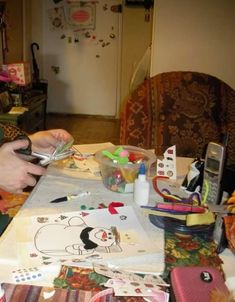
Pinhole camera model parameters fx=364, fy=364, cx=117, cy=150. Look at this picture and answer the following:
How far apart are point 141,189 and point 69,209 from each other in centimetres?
22

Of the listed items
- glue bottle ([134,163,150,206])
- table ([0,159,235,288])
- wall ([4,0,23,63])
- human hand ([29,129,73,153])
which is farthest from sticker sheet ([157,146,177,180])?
wall ([4,0,23,63])

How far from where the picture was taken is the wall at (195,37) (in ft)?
7.80

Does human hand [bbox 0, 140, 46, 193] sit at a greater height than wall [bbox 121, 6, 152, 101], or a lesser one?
lesser

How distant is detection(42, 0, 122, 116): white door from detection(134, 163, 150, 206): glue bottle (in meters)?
3.82

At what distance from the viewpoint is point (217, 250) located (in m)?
0.90

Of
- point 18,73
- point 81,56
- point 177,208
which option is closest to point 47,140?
point 177,208

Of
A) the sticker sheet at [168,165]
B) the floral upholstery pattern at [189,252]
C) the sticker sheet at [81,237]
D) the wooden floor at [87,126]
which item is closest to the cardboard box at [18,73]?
the wooden floor at [87,126]

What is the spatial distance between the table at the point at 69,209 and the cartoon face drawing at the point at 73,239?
0.06 metres

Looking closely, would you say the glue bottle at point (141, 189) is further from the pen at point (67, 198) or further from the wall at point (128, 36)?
the wall at point (128, 36)

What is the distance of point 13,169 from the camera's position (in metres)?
1.04

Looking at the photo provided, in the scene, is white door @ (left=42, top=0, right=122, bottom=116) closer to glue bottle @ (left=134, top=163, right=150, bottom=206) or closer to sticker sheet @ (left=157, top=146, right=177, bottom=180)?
sticker sheet @ (left=157, top=146, right=177, bottom=180)

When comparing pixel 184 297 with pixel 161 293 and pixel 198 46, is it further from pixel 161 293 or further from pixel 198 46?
pixel 198 46

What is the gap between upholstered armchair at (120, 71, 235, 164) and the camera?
1.87 m

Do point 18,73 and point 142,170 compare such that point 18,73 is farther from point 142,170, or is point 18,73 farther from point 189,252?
point 189,252
